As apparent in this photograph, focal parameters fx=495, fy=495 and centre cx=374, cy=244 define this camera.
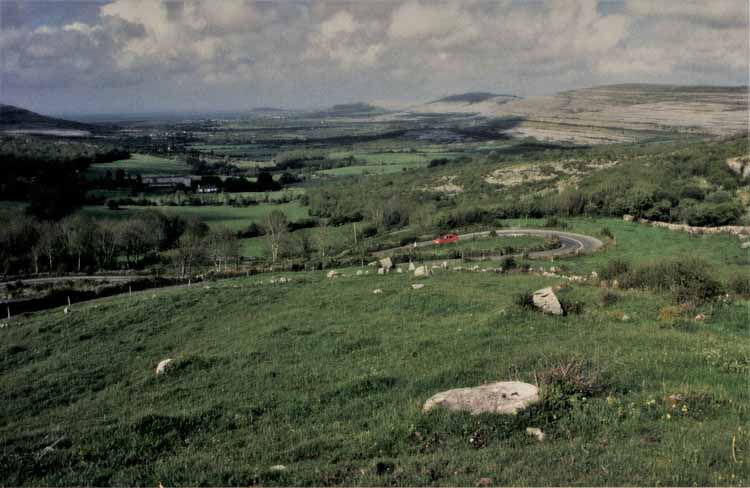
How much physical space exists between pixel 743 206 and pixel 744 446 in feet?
235

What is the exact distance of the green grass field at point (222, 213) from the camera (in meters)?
89.3

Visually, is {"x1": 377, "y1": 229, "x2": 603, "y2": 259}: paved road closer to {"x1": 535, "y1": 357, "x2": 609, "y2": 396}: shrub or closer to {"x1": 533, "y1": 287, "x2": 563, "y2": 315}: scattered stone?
{"x1": 533, "y1": 287, "x2": 563, "y2": 315}: scattered stone

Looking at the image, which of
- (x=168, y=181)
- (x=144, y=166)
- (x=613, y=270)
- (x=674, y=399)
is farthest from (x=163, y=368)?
(x=144, y=166)

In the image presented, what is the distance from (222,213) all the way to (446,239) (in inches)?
2050

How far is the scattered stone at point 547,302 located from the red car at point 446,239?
46.8m

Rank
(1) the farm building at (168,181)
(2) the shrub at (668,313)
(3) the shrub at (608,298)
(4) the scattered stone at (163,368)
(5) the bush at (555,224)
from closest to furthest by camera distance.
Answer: (4) the scattered stone at (163,368)
(2) the shrub at (668,313)
(3) the shrub at (608,298)
(5) the bush at (555,224)
(1) the farm building at (168,181)

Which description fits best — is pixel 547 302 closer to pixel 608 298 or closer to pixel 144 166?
pixel 608 298

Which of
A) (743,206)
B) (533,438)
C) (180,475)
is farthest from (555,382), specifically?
(743,206)

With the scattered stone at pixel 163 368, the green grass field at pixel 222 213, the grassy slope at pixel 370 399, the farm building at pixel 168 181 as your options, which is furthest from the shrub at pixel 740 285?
the farm building at pixel 168 181

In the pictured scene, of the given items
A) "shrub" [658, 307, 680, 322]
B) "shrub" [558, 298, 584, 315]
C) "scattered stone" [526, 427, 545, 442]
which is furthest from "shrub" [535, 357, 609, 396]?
"shrub" [658, 307, 680, 322]

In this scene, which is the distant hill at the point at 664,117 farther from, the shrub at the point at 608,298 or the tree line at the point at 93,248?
the shrub at the point at 608,298

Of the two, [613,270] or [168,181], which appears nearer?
[613,270]

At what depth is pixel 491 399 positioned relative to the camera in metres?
9.82

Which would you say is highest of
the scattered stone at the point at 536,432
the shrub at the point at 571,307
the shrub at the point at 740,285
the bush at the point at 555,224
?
the scattered stone at the point at 536,432
